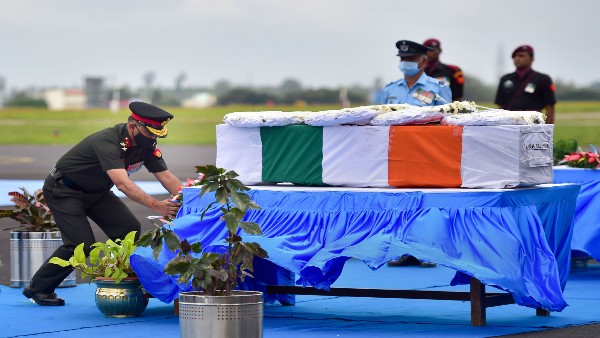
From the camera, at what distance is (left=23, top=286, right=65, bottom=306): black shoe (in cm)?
1048

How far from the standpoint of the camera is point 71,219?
10.5 meters

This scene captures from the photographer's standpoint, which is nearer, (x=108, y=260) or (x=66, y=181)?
(x=108, y=260)

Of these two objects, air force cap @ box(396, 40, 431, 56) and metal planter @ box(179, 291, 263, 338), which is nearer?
metal planter @ box(179, 291, 263, 338)

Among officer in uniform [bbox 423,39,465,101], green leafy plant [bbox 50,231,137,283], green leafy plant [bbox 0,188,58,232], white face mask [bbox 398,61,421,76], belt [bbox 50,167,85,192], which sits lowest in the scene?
green leafy plant [bbox 50,231,137,283]

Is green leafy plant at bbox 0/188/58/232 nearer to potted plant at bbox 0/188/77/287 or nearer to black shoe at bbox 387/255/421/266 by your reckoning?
potted plant at bbox 0/188/77/287

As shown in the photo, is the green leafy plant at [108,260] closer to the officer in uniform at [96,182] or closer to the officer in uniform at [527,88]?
the officer in uniform at [96,182]

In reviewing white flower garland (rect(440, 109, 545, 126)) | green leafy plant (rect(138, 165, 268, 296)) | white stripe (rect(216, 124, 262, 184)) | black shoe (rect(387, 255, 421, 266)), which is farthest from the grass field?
green leafy plant (rect(138, 165, 268, 296))

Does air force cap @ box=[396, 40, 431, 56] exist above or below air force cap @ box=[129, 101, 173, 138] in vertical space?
Result: above

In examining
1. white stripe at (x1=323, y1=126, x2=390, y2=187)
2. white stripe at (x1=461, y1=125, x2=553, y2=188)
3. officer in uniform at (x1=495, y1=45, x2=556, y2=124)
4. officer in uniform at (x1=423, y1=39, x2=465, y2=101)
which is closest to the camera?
white stripe at (x1=461, y1=125, x2=553, y2=188)

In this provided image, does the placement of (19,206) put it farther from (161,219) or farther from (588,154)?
(588,154)

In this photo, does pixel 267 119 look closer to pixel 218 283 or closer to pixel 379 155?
pixel 379 155

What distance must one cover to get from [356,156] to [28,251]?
138 inches

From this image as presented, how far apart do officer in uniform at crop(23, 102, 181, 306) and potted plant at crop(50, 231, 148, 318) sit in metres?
0.28

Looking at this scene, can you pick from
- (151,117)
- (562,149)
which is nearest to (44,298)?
(151,117)
